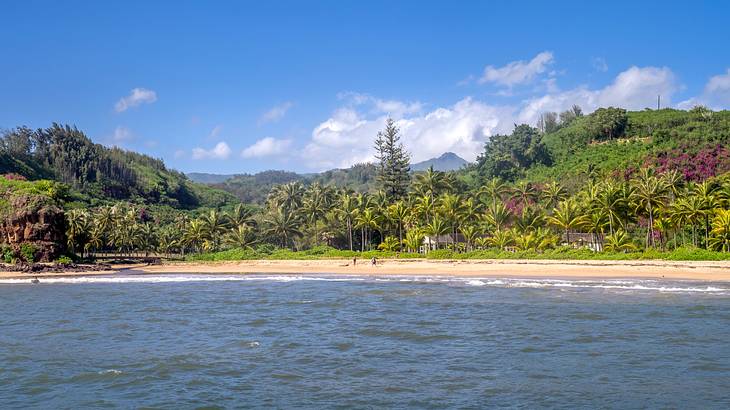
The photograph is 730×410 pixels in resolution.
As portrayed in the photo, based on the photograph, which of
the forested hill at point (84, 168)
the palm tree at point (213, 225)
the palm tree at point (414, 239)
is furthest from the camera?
the forested hill at point (84, 168)

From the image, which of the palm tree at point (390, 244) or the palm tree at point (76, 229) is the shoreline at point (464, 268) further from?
the palm tree at point (390, 244)

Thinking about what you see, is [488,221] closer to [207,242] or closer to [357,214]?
[357,214]

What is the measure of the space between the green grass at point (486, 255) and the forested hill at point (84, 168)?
2507 inches

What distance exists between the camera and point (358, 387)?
51.6ft

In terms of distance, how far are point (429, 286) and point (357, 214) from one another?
35.8 metres

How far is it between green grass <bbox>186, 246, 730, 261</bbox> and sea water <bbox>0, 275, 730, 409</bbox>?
13.8m

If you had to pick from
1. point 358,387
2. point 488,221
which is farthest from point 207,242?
point 358,387

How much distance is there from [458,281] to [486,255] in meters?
17.4

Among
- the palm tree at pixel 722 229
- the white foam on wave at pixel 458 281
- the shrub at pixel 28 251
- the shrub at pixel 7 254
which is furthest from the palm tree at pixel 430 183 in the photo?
the shrub at pixel 7 254

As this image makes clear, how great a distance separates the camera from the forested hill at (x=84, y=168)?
131 metres

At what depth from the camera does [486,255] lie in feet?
208

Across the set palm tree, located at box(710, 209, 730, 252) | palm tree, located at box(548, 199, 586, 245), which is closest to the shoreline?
palm tree, located at box(710, 209, 730, 252)

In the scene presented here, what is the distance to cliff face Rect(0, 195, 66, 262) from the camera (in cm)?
6581

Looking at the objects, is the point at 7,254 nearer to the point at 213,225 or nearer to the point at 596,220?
the point at 213,225
